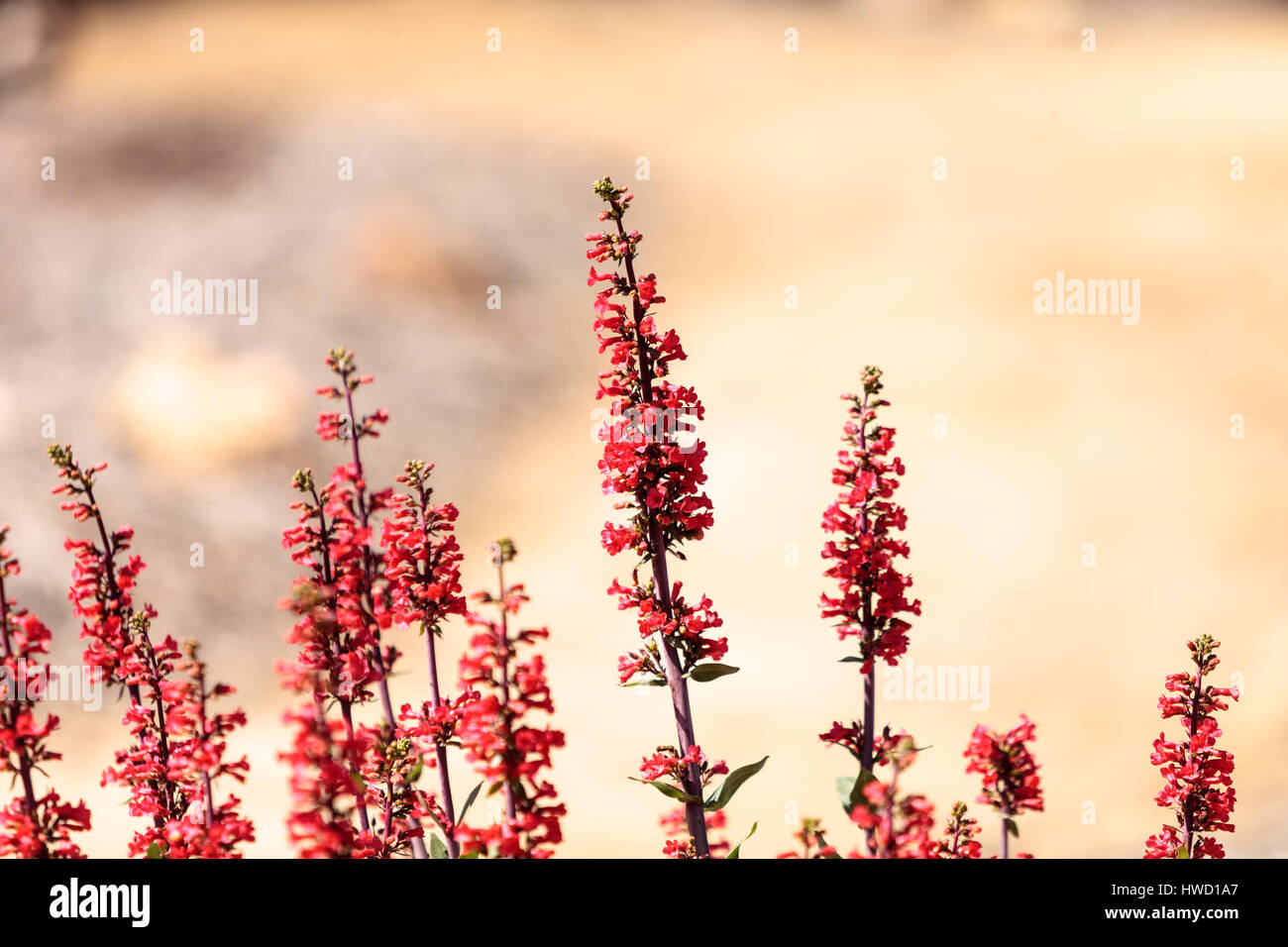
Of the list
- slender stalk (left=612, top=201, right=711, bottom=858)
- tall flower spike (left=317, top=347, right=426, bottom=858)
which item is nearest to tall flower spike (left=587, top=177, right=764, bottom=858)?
slender stalk (left=612, top=201, right=711, bottom=858)

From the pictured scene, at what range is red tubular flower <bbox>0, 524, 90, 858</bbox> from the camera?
347cm

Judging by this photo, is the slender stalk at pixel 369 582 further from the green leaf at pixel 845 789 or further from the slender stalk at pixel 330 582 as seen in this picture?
the green leaf at pixel 845 789

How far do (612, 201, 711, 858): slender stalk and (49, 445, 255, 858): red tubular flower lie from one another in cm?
171

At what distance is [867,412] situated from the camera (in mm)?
4684

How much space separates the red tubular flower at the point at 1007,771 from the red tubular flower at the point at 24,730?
3.39m

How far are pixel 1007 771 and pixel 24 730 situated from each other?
353 cm

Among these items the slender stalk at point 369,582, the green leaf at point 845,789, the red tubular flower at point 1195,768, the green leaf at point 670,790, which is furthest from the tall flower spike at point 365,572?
the red tubular flower at point 1195,768

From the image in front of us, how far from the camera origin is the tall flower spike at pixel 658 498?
412 cm

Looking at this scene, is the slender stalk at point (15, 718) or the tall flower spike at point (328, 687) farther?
the slender stalk at point (15, 718)

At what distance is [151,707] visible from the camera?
13.5 feet

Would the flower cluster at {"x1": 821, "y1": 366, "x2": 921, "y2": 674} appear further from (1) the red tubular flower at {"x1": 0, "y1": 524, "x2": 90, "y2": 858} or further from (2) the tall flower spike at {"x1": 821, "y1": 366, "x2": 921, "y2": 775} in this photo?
(1) the red tubular flower at {"x1": 0, "y1": 524, "x2": 90, "y2": 858}
